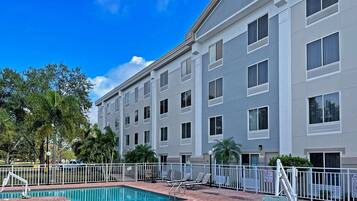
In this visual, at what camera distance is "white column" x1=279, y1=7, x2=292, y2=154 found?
1806 cm

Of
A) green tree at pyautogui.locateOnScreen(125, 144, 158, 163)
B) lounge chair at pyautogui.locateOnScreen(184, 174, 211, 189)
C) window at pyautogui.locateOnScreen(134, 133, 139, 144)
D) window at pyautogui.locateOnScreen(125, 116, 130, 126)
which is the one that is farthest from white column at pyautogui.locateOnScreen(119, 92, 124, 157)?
lounge chair at pyautogui.locateOnScreen(184, 174, 211, 189)

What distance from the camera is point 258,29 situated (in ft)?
68.7

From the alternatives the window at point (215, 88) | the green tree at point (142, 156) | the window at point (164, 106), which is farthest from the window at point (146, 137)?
the window at point (215, 88)

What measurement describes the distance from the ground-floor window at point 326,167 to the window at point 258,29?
6.92m

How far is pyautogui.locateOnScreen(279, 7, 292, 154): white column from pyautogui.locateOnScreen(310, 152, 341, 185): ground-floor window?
1.48 metres

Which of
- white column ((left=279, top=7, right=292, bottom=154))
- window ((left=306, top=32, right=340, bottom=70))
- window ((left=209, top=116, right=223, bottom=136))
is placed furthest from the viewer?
window ((left=209, top=116, right=223, bottom=136))

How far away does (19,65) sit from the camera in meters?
39.4

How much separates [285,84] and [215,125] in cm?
751

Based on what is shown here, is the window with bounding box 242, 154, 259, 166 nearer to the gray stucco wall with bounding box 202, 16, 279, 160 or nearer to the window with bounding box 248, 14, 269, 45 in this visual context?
the gray stucco wall with bounding box 202, 16, 279, 160

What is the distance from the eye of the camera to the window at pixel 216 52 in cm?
2486

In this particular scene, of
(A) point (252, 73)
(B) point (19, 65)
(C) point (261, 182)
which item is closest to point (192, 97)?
(A) point (252, 73)

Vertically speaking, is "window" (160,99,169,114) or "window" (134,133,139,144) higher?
"window" (160,99,169,114)

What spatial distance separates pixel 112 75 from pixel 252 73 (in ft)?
89.0

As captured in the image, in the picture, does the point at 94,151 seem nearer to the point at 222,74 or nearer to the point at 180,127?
the point at 180,127
